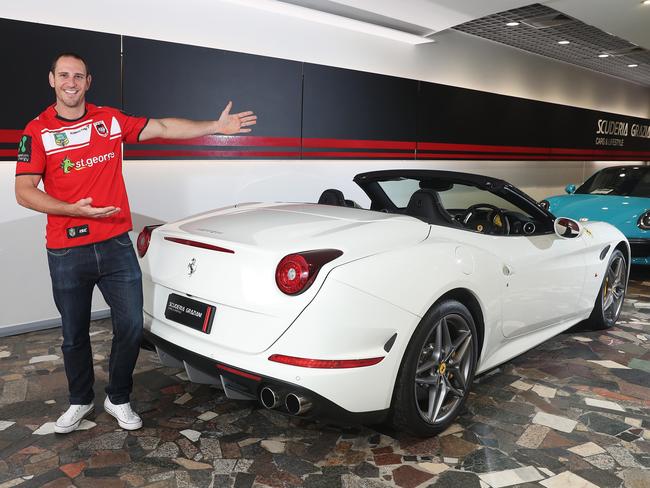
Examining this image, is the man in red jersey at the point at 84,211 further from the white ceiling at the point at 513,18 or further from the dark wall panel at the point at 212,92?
the white ceiling at the point at 513,18

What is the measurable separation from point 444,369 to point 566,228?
1434 millimetres

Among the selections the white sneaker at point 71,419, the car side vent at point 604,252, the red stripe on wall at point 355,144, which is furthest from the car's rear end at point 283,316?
the red stripe on wall at point 355,144

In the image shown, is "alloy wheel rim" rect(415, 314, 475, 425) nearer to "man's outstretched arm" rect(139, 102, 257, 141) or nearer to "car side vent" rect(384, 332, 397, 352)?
"car side vent" rect(384, 332, 397, 352)

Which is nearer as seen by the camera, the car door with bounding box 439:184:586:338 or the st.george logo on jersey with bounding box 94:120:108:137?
the st.george logo on jersey with bounding box 94:120:108:137

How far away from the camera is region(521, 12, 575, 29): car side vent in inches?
277

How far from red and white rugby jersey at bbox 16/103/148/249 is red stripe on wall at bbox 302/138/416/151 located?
359 centimetres

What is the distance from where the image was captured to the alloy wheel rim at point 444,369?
2.67 meters

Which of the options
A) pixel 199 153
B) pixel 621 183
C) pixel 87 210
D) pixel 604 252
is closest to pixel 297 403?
pixel 87 210

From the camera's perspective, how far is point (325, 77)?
618cm

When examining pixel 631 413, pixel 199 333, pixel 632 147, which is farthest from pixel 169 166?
pixel 632 147

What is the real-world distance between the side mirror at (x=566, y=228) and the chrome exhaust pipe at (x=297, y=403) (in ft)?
6.99

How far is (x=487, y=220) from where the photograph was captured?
150 inches

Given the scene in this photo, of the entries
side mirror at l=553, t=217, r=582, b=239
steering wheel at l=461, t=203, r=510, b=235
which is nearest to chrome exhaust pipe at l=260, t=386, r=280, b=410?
steering wheel at l=461, t=203, r=510, b=235

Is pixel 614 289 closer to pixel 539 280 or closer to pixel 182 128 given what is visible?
pixel 539 280
